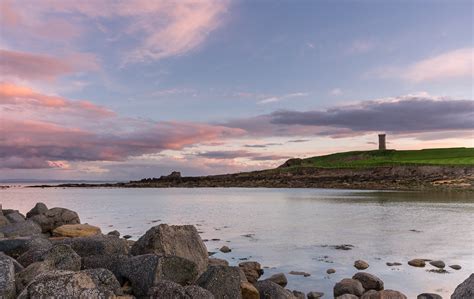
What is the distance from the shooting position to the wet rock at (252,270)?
15.6 meters

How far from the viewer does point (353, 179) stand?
98062 millimetres

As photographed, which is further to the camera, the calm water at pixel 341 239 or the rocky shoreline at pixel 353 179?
the rocky shoreline at pixel 353 179

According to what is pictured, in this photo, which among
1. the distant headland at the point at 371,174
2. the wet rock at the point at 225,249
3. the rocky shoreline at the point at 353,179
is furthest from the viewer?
the distant headland at the point at 371,174

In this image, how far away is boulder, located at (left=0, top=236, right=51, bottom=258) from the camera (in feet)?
41.6

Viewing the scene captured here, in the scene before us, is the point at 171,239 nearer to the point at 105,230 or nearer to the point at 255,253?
the point at 255,253

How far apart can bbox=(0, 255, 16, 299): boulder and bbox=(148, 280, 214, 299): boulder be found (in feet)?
8.98

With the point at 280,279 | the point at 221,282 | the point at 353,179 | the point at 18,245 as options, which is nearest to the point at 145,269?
the point at 221,282

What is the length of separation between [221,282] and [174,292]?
5.87ft

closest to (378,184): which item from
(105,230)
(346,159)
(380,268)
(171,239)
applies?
(346,159)

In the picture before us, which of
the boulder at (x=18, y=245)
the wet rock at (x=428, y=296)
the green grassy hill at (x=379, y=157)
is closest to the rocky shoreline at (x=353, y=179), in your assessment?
the green grassy hill at (x=379, y=157)

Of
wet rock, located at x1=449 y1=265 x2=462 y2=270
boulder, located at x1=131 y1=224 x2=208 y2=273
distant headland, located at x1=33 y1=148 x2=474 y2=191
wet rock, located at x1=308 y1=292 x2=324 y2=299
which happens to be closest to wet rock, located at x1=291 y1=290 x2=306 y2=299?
wet rock, located at x1=308 y1=292 x2=324 y2=299

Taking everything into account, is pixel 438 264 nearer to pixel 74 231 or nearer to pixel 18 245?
pixel 18 245

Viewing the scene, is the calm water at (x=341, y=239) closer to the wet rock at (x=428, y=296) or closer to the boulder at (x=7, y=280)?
the wet rock at (x=428, y=296)

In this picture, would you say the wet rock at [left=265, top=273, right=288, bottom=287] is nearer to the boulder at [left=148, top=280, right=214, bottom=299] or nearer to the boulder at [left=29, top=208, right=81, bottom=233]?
the boulder at [left=148, top=280, right=214, bottom=299]
